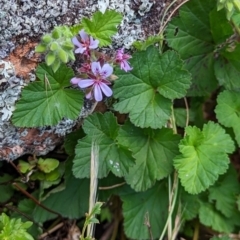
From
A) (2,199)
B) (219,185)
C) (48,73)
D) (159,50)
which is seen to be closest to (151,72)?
(159,50)

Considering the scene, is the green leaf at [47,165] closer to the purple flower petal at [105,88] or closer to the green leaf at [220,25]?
the purple flower petal at [105,88]

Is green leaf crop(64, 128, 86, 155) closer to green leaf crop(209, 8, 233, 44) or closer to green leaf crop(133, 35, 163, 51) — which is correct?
green leaf crop(133, 35, 163, 51)

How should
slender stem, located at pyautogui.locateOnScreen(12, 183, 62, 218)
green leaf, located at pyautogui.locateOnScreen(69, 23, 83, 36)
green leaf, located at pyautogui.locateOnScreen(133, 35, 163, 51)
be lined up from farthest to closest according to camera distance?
1. slender stem, located at pyautogui.locateOnScreen(12, 183, 62, 218)
2. green leaf, located at pyautogui.locateOnScreen(133, 35, 163, 51)
3. green leaf, located at pyautogui.locateOnScreen(69, 23, 83, 36)

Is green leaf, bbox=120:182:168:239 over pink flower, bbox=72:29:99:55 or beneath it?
beneath

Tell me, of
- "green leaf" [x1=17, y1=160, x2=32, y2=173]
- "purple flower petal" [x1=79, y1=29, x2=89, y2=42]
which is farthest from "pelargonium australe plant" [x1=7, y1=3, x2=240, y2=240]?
"green leaf" [x1=17, y1=160, x2=32, y2=173]

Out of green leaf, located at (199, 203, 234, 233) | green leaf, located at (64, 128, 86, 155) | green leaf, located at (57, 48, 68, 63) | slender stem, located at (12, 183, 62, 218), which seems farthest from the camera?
green leaf, located at (199, 203, 234, 233)

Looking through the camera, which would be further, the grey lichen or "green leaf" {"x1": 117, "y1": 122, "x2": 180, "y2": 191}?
"green leaf" {"x1": 117, "y1": 122, "x2": 180, "y2": 191}
